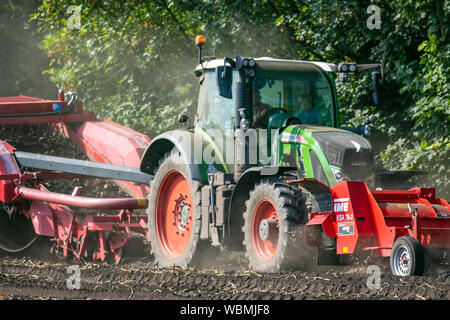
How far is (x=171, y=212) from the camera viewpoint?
902cm

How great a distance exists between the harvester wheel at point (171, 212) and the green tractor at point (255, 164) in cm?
1

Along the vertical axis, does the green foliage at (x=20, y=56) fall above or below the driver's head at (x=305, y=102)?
above

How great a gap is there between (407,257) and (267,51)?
7.82 meters

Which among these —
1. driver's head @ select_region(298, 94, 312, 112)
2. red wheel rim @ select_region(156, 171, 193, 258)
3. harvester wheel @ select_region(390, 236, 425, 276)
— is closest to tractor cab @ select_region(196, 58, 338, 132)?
driver's head @ select_region(298, 94, 312, 112)

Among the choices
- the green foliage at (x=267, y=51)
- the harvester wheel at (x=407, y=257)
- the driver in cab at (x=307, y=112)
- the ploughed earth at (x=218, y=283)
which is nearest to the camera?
the ploughed earth at (x=218, y=283)

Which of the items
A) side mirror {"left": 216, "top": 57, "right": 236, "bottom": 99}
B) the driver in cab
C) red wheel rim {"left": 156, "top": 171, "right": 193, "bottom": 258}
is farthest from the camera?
red wheel rim {"left": 156, "top": 171, "right": 193, "bottom": 258}

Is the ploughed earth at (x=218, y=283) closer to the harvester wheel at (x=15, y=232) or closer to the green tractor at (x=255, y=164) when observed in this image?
the green tractor at (x=255, y=164)

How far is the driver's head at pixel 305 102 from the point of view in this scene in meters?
8.16

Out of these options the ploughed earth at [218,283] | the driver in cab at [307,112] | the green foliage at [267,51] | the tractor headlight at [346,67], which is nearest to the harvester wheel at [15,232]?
the ploughed earth at [218,283]

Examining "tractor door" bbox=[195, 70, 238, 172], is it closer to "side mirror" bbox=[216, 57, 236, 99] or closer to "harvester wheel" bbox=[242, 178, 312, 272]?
"side mirror" bbox=[216, 57, 236, 99]

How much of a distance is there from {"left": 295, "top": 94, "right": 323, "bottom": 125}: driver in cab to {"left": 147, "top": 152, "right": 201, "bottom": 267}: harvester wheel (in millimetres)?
1386

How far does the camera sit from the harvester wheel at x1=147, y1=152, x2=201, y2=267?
28.2 ft

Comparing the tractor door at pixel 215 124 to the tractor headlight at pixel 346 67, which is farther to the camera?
the tractor headlight at pixel 346 67
